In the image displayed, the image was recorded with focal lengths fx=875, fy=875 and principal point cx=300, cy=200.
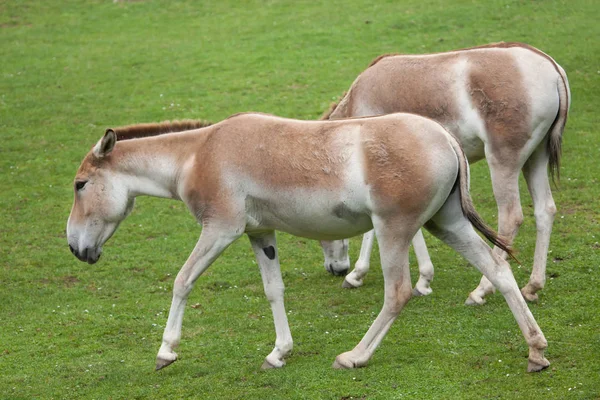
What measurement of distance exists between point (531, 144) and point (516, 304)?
218cm

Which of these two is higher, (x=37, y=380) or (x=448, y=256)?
(x=37, y=380)

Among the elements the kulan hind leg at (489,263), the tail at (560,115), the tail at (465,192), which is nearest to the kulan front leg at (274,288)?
the kulan hind leg at (489,263)

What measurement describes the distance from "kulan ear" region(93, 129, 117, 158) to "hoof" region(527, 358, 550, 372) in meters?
4.04

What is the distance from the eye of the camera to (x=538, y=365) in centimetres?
693

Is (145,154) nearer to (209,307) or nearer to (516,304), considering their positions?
(209,307)

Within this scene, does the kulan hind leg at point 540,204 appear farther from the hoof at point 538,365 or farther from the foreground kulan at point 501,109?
the hoof at point 538,365

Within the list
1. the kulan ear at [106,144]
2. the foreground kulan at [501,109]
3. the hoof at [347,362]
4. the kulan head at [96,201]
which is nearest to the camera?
the hoof at [347,362]

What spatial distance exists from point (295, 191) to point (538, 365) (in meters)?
2.39

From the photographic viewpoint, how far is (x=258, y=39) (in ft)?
68.7

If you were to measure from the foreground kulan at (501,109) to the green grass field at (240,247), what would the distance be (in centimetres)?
74

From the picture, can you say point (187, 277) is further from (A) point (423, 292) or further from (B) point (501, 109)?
(B) point (501, 109)

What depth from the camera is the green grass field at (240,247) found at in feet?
24.4

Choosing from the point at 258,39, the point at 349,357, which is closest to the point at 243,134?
the point at 349,357

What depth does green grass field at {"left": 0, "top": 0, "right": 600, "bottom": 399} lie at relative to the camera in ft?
24.4
